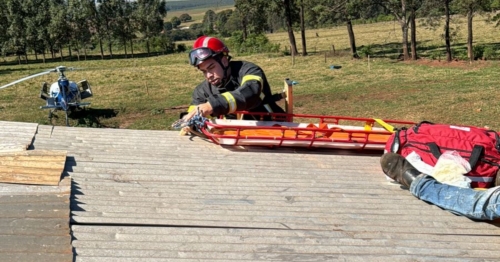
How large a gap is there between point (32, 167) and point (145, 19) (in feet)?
222

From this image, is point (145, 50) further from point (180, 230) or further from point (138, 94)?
point (180, 230)

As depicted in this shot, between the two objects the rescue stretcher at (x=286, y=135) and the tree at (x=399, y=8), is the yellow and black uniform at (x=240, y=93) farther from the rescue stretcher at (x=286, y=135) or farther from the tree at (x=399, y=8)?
the tree at (x=399, y=8)

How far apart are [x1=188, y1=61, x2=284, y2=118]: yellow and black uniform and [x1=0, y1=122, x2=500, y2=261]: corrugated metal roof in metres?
0.55

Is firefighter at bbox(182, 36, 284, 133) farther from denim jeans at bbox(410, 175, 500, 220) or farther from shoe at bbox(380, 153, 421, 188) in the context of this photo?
denim jeans at bbox(410, 175, 500, 220)

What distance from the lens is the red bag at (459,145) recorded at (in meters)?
4.72

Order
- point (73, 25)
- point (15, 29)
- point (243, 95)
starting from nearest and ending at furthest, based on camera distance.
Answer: point (243, 95) → point (15, 29) → point (73, 25)

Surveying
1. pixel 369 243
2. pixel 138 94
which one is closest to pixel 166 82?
pixel 138 94

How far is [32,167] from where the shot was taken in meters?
4.29

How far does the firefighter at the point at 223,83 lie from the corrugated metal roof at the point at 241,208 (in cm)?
54

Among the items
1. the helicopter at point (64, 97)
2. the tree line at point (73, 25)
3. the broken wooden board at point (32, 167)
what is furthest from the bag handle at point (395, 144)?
the tree line at point (73, 25)

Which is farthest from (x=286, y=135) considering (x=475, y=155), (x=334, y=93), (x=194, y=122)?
(x=334, y=93)

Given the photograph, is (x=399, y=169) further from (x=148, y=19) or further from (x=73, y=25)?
(x=148, y=19)

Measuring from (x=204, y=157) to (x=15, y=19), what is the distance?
61841mm

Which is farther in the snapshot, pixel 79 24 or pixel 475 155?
pixel 79 24
